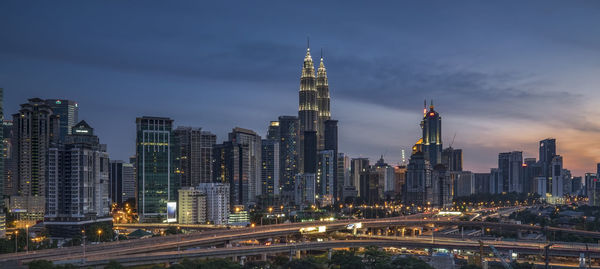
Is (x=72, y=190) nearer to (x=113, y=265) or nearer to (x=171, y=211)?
(x=171, y=211)

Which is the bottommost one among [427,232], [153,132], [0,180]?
[427,232]

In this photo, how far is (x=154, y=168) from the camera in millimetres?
190625

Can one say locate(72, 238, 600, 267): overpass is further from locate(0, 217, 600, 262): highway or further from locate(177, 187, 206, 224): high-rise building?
locate(177, 187, 206, 224): high-rise building

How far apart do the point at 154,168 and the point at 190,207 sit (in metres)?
21.6

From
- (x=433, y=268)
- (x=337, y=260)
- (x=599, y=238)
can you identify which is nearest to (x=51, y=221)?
(x=337, y=260)

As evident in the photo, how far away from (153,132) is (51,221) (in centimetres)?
5591

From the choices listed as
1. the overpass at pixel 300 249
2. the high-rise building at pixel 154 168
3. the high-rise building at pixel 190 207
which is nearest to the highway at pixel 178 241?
the overpass at pixel 300 249

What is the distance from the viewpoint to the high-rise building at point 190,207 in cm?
17588

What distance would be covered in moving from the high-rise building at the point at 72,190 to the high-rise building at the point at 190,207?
2363 centimetres

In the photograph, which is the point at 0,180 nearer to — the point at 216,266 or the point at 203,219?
the point at 203,219

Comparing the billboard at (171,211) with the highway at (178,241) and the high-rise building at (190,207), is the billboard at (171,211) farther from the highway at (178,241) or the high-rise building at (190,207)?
the highway at (178,241)

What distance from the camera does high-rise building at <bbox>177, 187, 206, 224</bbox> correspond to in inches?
6924

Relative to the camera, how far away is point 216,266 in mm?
78500

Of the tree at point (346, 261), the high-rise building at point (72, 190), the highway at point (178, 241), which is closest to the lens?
the highway at point (178, 241)
